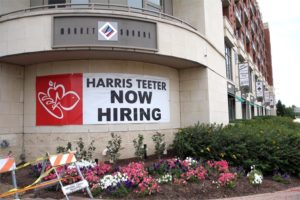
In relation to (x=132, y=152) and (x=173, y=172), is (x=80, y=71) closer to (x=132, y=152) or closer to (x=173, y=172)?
(x=132, y=152)

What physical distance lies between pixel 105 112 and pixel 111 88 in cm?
92

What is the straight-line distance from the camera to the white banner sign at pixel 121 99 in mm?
11148

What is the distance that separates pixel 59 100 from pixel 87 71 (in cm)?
147

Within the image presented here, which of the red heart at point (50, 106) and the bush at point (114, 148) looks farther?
the red heart at point (50, 106)

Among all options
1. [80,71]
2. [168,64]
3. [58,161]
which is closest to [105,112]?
[80,71]

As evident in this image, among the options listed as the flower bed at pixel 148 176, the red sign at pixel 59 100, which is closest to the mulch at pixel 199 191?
the flower bed at pixel 148 176

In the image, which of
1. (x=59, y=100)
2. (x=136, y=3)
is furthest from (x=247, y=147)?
(x=136, y=3)

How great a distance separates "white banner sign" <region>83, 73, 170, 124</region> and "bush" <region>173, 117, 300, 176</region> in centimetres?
191

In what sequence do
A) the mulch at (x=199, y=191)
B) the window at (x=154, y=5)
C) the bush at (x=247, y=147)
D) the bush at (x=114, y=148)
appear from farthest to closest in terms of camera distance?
the window at (x=154, y=5)
the bush at (x=114, y=148)
the bush at (x=247, y=147)
the mulch at (x=199, y=191)

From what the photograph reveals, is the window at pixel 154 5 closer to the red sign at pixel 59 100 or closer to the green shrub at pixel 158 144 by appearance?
the red sign at pixel 59 100

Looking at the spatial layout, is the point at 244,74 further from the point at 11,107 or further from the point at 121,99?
the point at 11,107

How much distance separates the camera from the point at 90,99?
11125 mm

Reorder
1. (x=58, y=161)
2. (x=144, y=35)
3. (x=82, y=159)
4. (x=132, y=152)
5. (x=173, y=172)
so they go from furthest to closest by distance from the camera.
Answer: (x=132, y=152) < (x=144, y=35) < (x=82, y=159) < (x=173, y=172) < (x=58, y=161)

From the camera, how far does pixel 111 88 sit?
1138cm
